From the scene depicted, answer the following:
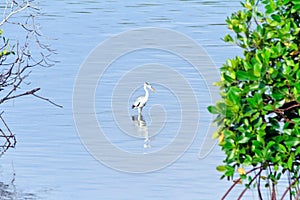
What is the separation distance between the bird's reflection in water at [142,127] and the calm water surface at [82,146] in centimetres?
9

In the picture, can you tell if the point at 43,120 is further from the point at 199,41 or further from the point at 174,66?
the point at 199,41

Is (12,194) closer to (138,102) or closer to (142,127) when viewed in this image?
(142,127)

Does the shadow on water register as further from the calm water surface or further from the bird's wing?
the bird's wing

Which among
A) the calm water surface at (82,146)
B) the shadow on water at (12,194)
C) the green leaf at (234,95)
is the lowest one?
the green leaf at (234,95)

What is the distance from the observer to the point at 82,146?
12.6 metres

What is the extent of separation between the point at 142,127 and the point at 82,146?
140 centimetres

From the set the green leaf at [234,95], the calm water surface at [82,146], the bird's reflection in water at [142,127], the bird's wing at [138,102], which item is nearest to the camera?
the green leaf at [234,95]

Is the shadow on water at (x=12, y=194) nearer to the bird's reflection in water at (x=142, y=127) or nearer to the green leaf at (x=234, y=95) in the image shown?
the bird's reflection in water at (x=142, y=127)

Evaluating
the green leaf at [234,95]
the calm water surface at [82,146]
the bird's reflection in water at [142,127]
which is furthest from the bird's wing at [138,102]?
the green leaf at [234,95]

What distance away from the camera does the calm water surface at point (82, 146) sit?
10547mm

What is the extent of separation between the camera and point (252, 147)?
575 centimetres

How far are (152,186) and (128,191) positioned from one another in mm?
275

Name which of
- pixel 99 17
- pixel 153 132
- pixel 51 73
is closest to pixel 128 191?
pixel 153 132

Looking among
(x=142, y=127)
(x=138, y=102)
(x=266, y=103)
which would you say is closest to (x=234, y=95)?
(x=266, y=103)
